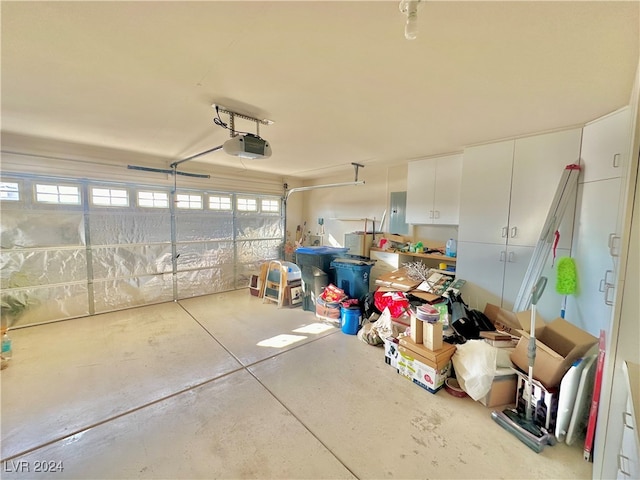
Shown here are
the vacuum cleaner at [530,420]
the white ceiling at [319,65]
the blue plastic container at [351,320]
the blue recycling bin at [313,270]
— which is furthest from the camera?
the blue recycling bin at [313,270]

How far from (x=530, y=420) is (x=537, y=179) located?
2258 mm

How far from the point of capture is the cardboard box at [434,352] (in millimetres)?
2184

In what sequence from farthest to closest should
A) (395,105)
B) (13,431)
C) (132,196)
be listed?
(132,196) < (395,105) < (13,431)

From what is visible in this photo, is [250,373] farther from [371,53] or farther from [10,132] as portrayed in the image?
[10,132]

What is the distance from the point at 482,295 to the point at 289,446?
2.74 metres

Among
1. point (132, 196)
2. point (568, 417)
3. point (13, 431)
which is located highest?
point (132, 196)

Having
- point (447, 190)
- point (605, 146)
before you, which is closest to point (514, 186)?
point (605, 146)

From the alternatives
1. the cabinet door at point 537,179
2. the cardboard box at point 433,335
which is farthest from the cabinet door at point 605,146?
the cardboard box at point 433,335

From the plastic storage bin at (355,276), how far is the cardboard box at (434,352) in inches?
56.3

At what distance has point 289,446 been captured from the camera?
65.7 inches

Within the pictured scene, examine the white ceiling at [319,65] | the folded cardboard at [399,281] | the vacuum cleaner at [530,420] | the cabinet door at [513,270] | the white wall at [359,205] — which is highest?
the white ceiling at [319,65]

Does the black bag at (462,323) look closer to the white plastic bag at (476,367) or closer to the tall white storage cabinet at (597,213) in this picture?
the white plastic bag at (476,367)

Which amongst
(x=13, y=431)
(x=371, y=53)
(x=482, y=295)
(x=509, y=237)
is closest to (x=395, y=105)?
(x=371, y=53)

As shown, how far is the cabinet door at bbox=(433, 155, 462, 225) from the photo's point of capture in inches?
139
